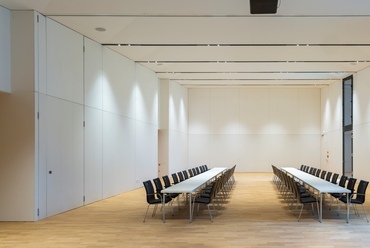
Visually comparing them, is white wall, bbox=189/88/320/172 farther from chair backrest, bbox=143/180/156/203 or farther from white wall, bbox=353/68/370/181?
chair backrest, bbox=143/180/156/203

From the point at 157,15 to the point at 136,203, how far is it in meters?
4.83

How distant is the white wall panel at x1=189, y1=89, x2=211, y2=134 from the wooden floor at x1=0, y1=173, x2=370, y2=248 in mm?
12434

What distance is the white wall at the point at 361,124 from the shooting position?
14586 millimetres

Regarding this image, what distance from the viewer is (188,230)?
6.76m

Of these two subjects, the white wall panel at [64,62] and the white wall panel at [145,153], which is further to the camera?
the white wall panel at [145,153]

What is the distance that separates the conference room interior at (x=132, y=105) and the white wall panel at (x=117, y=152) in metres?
0.06

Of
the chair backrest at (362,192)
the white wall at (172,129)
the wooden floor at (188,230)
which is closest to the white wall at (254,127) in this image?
the white wall at (172,129)

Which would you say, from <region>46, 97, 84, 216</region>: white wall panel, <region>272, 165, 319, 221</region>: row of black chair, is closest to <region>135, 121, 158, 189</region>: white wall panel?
<region>46, 97, 84, 216</region>: white wall panel

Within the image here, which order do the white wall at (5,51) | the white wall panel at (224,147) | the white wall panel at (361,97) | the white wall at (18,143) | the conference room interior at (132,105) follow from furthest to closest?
1. the white wall panel at (224,147)
2. the white wall panel at (361,97)
3. the white wall at (18,143)
4. the white wall at (5,51)
5. the conference room interior at (132,105)

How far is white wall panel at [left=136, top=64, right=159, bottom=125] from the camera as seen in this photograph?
13852mm

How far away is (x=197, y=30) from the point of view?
31.8 ft

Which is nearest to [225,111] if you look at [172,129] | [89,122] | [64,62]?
[172,129]

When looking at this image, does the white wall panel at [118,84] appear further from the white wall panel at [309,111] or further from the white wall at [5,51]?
the white wall panel at [309,111]

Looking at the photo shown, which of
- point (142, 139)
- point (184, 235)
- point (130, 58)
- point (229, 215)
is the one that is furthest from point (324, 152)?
point (184, 235)
